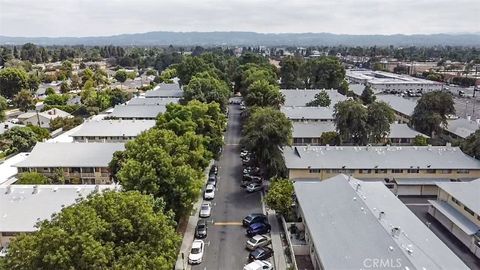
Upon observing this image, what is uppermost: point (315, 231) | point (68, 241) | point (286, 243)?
point (68, 241)

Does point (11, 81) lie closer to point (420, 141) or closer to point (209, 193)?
point (209, 193)

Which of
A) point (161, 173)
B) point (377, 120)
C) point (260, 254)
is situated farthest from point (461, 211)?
point (161, 173)

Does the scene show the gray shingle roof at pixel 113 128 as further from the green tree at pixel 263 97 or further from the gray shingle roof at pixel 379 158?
the gray shingle roof at pixel 379 158

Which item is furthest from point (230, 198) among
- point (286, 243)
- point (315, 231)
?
point (315, 231)

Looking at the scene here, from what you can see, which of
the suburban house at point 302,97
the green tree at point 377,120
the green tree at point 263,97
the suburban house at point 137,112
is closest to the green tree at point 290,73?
the suburban house at point 302,97

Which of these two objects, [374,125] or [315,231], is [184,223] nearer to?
[315,231]

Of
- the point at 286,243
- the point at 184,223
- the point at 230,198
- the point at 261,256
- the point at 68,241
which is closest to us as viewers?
the point at 68,241

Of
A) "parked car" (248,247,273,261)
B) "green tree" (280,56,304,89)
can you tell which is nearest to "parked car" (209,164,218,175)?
"parked car" (248,247,273,261)
